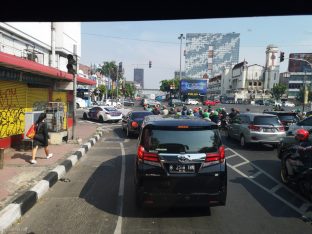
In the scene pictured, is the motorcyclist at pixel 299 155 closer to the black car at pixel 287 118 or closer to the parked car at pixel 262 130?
the parked car at pixel 262 130

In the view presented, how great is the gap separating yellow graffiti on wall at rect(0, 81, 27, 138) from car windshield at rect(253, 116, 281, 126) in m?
9.51

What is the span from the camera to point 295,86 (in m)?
121

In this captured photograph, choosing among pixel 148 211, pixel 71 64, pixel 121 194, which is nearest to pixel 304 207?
pixel 148 211

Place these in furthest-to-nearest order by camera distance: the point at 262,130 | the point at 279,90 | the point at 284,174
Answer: the point at 279,90 < the point at 262,130 < the point at 284,174

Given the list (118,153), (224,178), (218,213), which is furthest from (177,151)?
(118,153)

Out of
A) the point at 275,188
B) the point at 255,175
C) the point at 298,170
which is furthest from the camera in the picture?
the point at 255,175

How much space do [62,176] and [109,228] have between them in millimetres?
4207

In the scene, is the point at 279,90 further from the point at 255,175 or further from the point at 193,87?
the point at 255,175

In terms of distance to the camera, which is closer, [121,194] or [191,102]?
[121,194]

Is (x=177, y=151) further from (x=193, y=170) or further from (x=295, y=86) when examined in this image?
(x=295, y=86)

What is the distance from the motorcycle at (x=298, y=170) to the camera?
7423 millimetres

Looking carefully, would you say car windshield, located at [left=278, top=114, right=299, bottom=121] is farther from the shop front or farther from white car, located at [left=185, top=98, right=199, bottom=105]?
white car, located at [left=185, top=98, right=199, bottom=105]

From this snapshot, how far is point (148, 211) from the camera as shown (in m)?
6.48

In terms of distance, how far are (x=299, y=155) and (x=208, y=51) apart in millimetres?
148775
